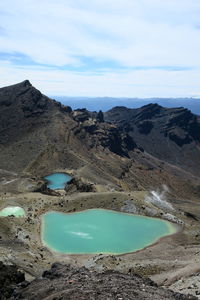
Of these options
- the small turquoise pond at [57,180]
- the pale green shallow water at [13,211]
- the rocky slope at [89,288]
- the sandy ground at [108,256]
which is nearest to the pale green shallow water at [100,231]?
the sandy ground at [108,256]

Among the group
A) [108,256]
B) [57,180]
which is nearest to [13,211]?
[108,256]

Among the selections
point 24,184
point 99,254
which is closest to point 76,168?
point 24,184

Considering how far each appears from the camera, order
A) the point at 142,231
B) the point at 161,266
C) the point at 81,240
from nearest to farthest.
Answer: the point at 161,266, the point at 81,240, the point at 142,231

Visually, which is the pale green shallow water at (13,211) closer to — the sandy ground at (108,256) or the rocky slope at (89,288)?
the sandy ground at (108,256)

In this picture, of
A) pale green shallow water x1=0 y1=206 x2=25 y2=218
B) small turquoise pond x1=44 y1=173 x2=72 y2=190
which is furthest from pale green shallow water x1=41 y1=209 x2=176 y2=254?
small turquoise pond x1=44 y1=173 x2=72 y2=190

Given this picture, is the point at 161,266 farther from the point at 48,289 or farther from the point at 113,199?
the point at 113,199

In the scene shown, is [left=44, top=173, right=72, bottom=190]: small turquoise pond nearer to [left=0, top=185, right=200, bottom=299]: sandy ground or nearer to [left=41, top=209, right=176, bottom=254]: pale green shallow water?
[left=0, top=185, right=200, bottom=299]: sandy ground
